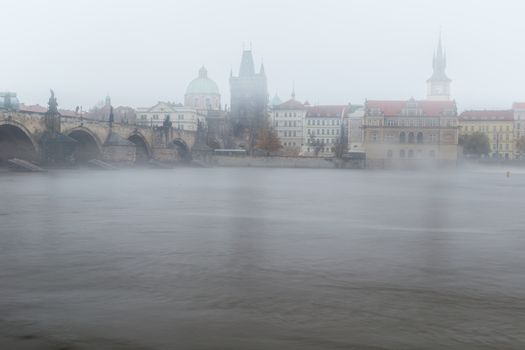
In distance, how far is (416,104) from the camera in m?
107

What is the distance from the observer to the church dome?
164625 mm

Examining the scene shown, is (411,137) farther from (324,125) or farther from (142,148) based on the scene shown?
(142,148)

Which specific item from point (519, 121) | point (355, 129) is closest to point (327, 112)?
point (355, 129)

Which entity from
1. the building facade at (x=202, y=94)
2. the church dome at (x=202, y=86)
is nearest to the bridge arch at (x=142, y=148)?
the building facade at (x=202, y=94)

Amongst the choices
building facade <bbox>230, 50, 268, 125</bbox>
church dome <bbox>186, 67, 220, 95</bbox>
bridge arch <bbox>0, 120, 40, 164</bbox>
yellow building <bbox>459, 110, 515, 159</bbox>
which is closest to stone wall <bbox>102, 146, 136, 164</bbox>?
bridge arch <bbox>0, 120, 40, 164</bbox>

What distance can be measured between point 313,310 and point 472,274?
3561 millimetres

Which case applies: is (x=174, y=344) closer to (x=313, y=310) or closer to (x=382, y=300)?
(x=313, y=310)

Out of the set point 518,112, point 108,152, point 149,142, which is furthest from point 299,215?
→ point 518,112

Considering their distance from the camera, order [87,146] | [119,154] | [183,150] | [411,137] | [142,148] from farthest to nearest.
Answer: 1. [411,137]
2. [183,150]
3. [142,148]
4. [119,154]
5. [87,146]

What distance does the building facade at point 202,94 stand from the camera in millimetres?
163750

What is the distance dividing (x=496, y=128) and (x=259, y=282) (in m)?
143

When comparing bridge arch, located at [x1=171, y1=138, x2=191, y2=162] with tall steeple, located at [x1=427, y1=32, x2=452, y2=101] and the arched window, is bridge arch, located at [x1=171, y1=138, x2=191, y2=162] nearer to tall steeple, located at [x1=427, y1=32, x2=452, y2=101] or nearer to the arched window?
the arched window

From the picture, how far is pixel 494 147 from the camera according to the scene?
144000 mm

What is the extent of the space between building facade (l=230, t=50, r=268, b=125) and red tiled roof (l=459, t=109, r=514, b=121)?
43664mm
